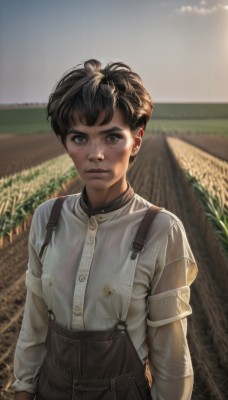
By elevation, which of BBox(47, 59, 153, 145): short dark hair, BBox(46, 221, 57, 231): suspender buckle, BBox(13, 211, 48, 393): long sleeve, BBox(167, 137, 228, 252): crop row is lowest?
BBox(167, 137, 228, 252): crop row

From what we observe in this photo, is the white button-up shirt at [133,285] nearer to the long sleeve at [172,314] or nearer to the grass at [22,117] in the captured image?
the long sleeve at [172,314]

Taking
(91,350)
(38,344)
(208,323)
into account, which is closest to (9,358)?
(208,323)

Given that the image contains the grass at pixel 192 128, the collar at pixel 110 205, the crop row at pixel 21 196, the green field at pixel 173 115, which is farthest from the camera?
the green field at pixel 173 115

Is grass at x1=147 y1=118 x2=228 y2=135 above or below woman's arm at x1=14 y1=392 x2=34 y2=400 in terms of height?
below

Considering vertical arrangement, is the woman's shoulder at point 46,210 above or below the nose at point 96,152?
below

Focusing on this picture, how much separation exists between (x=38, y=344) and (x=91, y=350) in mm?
370

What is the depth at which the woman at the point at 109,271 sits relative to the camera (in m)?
1.66

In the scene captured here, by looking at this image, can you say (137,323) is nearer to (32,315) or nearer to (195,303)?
(32,315)

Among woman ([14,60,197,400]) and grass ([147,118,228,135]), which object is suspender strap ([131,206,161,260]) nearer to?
woman ([14,60,197,400])

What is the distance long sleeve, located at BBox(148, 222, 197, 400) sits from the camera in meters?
1.65

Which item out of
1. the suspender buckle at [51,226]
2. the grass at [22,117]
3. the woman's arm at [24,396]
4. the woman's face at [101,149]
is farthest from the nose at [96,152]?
the grass at [22,117]

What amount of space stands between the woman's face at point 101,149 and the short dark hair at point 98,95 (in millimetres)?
29

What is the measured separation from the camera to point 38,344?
196cm

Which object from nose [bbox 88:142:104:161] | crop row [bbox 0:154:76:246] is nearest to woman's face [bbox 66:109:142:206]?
nose [bbox 88:142:104:161]
